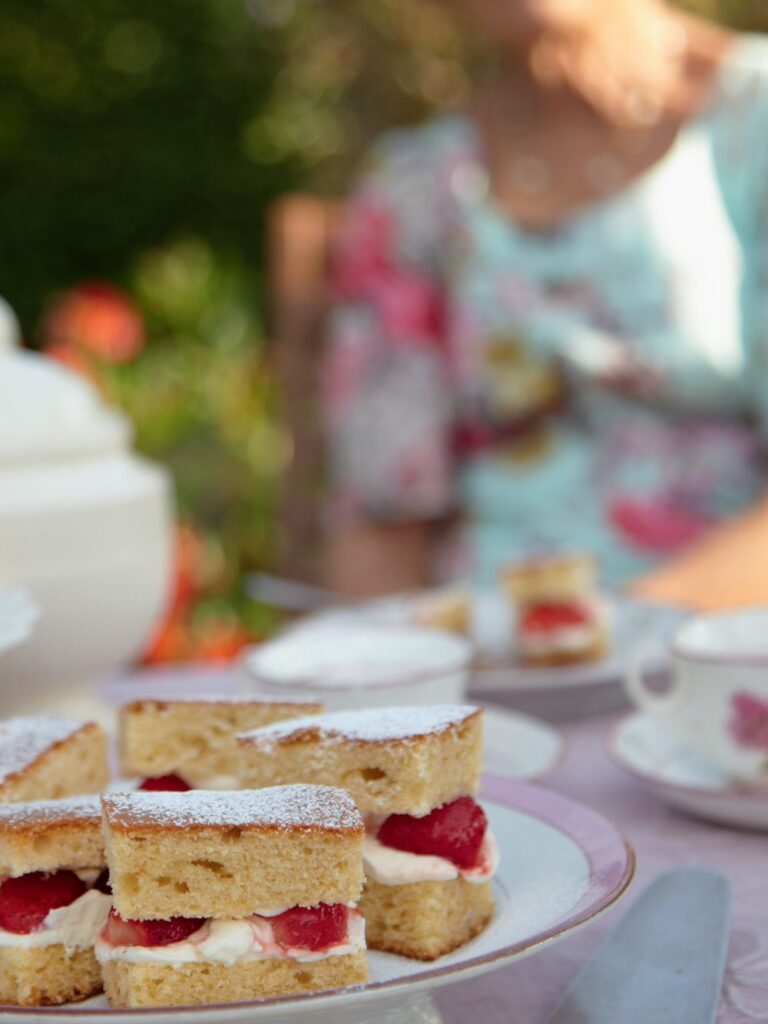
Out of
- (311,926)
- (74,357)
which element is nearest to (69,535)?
(311,926)

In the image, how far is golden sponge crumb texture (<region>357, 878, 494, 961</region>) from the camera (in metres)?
0.66

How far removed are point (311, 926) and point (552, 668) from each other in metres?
0.72

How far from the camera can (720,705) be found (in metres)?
0.97

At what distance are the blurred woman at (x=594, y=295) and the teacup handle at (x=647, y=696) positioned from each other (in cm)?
111

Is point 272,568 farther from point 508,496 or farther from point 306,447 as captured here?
point 508,496

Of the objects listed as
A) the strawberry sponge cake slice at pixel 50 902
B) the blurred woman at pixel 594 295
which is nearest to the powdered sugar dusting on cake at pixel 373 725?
Answer: the strawberry sponge cake slice at pixel 50 902

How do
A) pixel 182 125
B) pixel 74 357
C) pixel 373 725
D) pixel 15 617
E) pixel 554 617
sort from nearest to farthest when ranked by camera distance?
pixel 373 725
pixel 15 617
pixel 554 617
pixel 74 357
pixel 182 125

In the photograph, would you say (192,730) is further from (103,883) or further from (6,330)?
(6,330)

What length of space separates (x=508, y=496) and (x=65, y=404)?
1242 millimetres

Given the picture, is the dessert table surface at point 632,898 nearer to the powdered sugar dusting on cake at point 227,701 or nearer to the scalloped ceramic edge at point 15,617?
the powdered sugar dusting on cake at point 227,701

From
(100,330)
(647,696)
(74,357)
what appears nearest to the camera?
(647,696)

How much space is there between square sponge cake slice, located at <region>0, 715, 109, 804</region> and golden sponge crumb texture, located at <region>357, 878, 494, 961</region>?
19 centimetres

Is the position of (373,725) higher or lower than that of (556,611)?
higher

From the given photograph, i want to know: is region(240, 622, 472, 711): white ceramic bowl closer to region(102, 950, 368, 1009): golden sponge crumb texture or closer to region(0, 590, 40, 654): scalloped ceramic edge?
region(0, 590, 40, 654): scalloped ceramic edge
